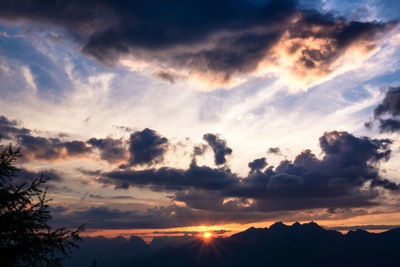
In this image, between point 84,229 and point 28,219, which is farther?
point 84,229

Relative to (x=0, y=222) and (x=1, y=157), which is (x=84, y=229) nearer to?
(x=0, y=222)

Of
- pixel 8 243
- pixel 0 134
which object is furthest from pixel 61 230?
pixel 0 134

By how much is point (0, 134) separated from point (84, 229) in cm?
674

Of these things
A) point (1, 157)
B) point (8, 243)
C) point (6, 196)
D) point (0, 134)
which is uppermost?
point (0, 134)

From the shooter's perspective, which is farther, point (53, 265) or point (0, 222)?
point (53, 265)

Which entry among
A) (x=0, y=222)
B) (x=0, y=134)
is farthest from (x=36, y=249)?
(x=0, y=134)

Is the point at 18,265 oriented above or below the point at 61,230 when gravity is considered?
below

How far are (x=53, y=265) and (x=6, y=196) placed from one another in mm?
4244

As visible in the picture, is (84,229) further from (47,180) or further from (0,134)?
(0,134)

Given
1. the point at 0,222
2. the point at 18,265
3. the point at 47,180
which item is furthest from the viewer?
the point at 47,180

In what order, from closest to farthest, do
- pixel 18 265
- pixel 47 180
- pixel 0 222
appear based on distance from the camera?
pixel 0 222
pixel 18 265
pixel 47 180

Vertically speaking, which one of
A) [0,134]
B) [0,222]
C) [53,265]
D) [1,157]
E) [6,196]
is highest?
[0,134]

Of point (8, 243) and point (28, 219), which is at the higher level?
point (28, 219)

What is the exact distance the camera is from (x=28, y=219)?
13.9 meters
